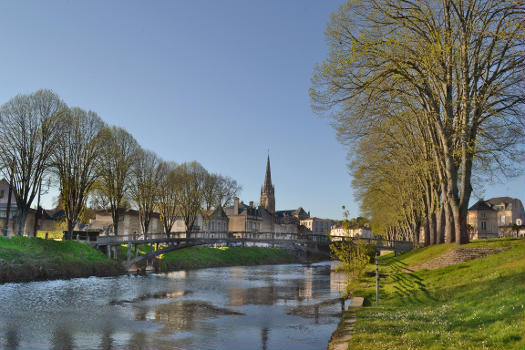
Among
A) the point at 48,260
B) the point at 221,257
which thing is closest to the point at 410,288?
the point at 48,260

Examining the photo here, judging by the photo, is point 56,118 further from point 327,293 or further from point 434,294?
point 434,294

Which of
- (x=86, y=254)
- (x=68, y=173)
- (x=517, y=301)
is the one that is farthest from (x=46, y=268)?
(x=517, y=301)

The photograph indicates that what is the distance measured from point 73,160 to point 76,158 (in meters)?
0.41

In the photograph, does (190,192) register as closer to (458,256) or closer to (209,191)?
(209,191)

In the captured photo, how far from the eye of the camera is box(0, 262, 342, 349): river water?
16.7m

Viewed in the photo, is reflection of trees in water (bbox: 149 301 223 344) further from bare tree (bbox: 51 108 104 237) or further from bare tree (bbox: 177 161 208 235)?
bare tree (bbox: 177 161 208 235)

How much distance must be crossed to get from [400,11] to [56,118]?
35.2m

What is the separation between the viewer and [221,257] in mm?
77125

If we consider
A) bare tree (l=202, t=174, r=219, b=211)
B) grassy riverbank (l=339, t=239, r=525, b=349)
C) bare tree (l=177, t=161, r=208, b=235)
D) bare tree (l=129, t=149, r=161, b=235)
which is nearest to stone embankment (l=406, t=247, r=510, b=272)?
grassy riverbank (l=339, t=239, r=525, b=349)

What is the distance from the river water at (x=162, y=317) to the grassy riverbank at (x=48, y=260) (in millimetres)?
2369

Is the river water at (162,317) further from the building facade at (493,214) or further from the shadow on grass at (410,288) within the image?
the building facade at (493,214)

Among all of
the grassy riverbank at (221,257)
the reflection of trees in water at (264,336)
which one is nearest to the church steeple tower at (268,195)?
the grassy riverbank at (221,257)

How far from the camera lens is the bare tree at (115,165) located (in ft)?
172

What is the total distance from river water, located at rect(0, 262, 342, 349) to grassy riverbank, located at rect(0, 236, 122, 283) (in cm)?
237
